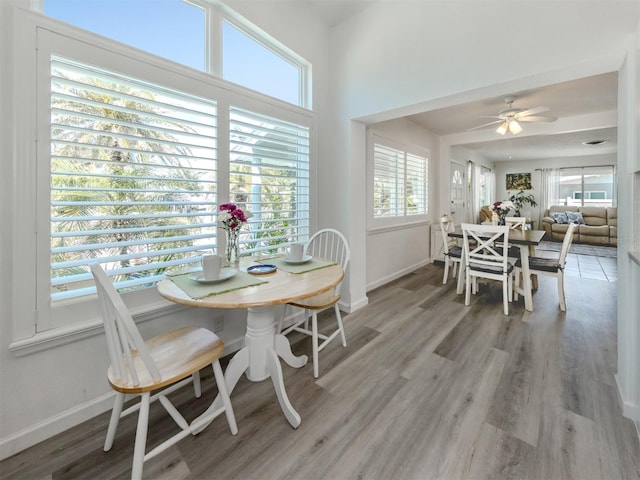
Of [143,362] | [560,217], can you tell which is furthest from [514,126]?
[560,217]

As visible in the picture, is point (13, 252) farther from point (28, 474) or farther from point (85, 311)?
point (28, 474)

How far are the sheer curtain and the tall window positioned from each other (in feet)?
0.30

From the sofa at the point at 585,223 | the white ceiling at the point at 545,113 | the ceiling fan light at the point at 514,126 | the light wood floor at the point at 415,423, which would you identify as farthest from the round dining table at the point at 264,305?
the sofa at the point at 585,223

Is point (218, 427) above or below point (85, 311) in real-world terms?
below

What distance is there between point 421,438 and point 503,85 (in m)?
2.35

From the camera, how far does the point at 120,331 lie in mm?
1037

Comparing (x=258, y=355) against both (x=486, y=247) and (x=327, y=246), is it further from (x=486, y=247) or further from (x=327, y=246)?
(x=486, y=247)

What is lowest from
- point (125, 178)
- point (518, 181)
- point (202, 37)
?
point (125, 178)

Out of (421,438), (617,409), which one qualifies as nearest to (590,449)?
(617,409)

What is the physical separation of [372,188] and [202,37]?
2.49 metres

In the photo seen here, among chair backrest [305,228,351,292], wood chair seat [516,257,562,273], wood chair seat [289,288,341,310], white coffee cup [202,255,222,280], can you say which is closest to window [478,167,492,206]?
wood chair seat [516,257,562,273]

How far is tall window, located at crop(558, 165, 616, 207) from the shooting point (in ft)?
24.4

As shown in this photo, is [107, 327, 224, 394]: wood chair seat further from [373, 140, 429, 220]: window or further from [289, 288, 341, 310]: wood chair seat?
[373, 140, 429, 220]: window

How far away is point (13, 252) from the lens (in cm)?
125
